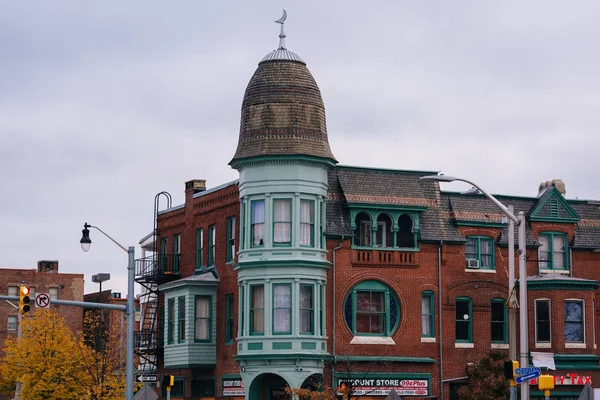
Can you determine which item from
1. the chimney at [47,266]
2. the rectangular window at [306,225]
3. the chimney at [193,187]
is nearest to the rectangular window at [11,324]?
the chimney at [47,266]

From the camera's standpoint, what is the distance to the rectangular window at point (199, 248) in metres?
59.4

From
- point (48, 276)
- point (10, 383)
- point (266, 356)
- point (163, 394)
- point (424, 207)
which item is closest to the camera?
point (266, 356)

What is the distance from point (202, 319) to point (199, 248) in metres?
4.25

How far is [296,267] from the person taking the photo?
51250 mm

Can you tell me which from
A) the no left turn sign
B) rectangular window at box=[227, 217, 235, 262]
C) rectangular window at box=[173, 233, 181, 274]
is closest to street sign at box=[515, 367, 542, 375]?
the no left turn sign

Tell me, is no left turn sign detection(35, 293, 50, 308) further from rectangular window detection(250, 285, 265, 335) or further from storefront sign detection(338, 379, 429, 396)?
storefront sign detection(338, 379, 429, 396)

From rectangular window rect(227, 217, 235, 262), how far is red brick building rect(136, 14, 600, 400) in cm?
10

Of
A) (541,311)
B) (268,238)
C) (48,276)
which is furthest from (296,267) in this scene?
(48,276)

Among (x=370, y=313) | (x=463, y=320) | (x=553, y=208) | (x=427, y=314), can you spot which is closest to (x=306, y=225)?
(x=370, y=313)

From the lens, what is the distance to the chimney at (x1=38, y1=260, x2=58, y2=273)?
120125 millimetres

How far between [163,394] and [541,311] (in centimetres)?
2030

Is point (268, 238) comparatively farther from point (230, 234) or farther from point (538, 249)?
point (538, 249)

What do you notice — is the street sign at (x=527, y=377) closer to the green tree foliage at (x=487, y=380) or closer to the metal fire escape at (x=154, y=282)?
the green tree foliage at (x=487, y=380)

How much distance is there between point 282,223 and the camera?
51.7m
